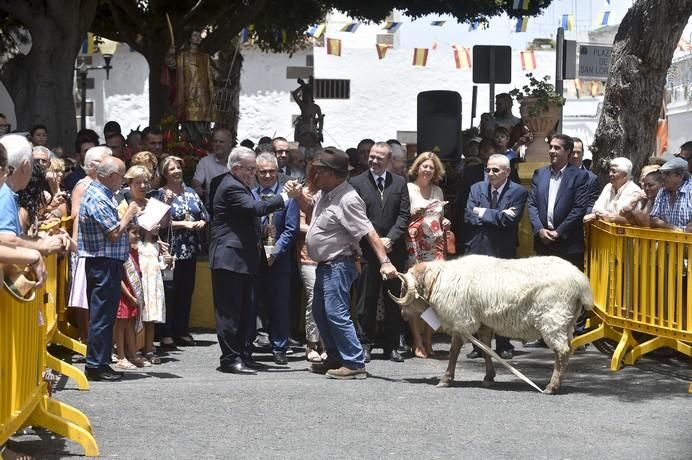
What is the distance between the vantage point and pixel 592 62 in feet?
62.8

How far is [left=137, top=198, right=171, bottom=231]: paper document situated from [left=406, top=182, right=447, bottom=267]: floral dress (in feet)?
7.54

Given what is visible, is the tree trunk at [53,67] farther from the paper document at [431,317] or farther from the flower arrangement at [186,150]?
the paper document at [431,317]

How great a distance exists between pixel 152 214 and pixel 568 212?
4091mm

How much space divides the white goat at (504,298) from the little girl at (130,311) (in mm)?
2329

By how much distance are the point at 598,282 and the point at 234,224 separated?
11.8 feet

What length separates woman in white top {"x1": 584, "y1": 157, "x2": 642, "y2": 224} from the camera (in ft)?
40.5

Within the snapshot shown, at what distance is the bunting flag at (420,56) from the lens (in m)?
42.2

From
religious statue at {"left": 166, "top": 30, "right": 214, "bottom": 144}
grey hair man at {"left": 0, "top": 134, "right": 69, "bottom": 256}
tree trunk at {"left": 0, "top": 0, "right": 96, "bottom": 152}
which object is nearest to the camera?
grey hair man at {"left": 0, "top": 134, "right": 69, "bottom": 256}

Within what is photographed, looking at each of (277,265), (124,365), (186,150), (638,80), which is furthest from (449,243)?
(186,150)

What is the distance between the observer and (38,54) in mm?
18234

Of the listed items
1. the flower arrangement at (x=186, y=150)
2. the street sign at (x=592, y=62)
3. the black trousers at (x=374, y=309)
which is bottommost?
the black trousers at (x=374, y=309)

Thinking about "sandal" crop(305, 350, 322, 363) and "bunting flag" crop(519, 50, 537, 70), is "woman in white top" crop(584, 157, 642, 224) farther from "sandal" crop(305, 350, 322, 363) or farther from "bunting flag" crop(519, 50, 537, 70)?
"bunting flag" crop(519, 50, 537, 70)

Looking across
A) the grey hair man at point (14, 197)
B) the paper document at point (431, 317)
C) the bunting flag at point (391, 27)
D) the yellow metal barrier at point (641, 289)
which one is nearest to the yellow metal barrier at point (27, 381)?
the grey hair man at point (14, 197)

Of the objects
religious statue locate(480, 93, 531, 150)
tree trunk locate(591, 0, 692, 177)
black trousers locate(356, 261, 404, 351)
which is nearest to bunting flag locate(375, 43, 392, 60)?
religious statue locate(480, 93, 531, 150)
